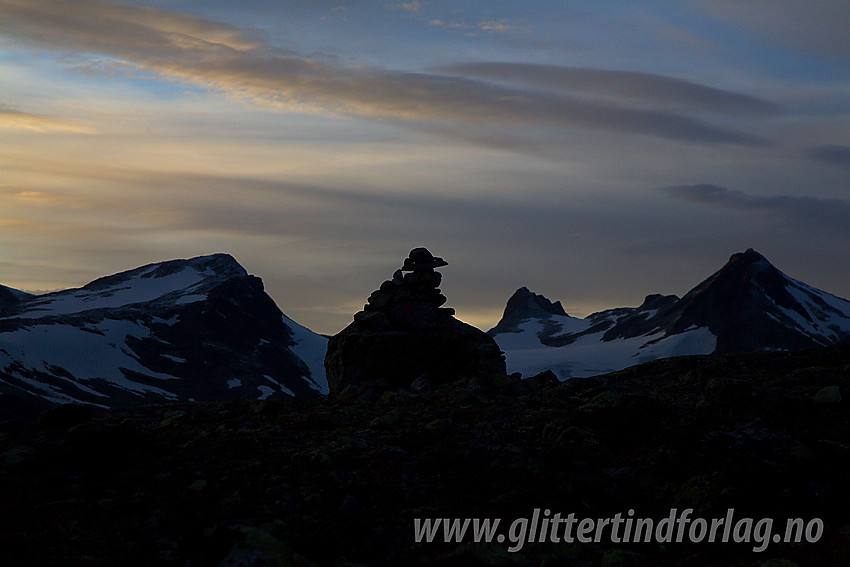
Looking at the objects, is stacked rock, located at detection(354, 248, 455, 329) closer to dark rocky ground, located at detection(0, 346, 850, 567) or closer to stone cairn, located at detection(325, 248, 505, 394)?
stone cairn, located at detection(325, 248, 505, 394)

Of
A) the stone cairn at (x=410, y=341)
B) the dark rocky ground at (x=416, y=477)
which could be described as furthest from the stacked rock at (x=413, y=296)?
the dark rocky ground at (x=416, y=477)

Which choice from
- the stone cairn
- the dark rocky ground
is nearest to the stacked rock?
the stone cairn

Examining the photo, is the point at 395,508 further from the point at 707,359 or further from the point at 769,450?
the point at 707,359

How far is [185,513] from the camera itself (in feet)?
66.2

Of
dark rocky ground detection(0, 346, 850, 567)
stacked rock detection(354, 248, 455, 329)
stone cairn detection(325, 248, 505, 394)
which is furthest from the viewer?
stacked rock detection(354, 248, 455, 329)

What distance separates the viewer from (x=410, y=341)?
58.5m

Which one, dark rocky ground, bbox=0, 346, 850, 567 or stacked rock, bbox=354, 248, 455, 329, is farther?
stacked rock, bbox=354, 248, 455, 329

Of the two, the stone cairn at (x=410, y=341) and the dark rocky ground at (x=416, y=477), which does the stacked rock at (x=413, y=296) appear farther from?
the dark rocky ground at (x=416, y=477)

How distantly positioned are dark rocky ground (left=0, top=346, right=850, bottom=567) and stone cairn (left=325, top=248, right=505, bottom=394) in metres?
24.8

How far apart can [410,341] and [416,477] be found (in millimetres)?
35215

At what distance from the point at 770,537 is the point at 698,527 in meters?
1.79

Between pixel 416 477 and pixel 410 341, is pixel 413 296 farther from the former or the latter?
pixel 416 477

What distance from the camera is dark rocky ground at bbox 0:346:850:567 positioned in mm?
18438

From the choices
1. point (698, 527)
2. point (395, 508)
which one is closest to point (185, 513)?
point (395, 508)
